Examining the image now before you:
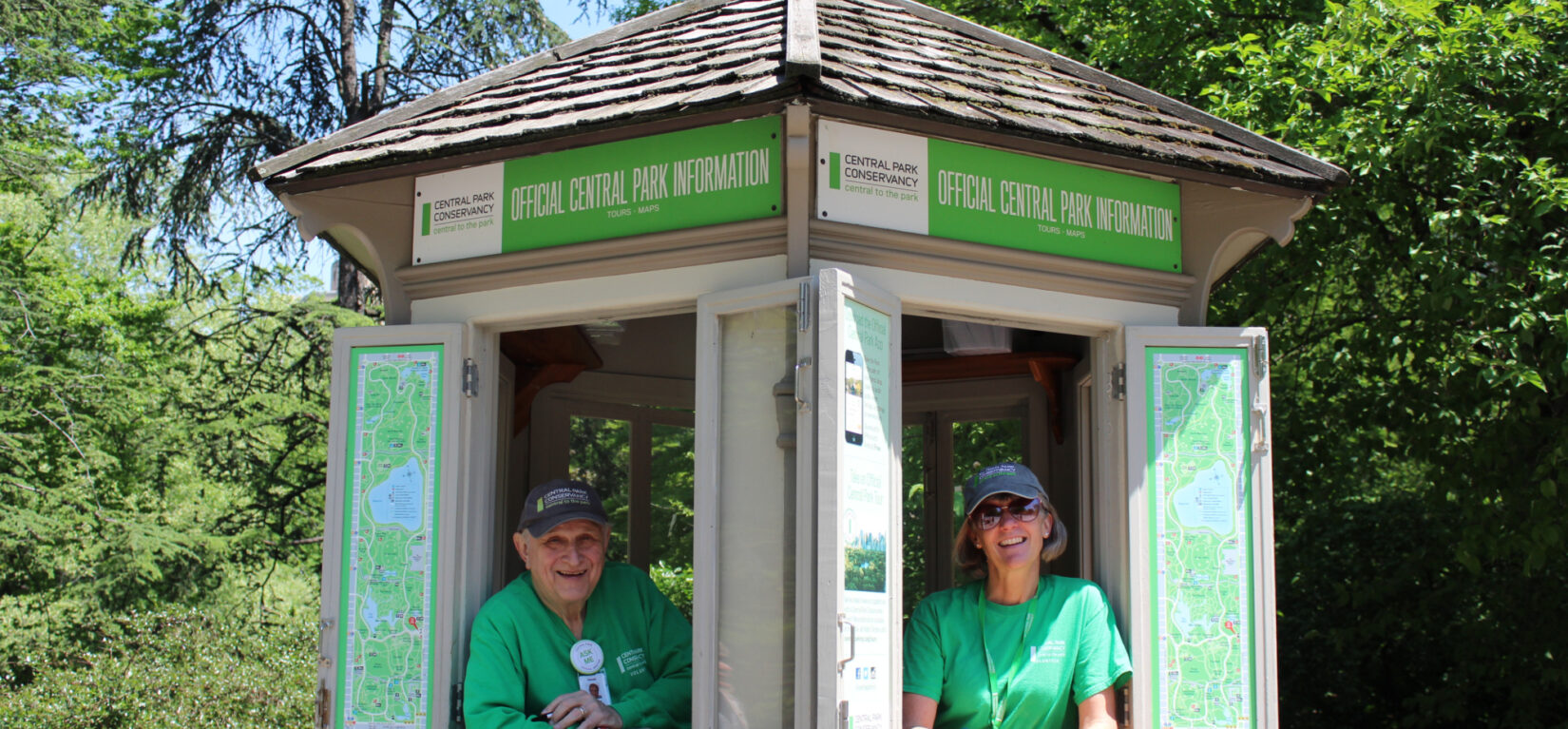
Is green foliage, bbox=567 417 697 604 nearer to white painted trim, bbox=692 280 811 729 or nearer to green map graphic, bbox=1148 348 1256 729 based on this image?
white painted trim, bbox=692 280 811 729

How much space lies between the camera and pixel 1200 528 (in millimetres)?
4398

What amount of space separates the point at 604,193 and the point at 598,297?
338 millimetres

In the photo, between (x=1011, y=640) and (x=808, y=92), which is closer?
(x=808, y=92)

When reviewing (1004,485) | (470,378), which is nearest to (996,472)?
(1004,485)

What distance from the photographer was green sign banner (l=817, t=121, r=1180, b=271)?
13.5 feet

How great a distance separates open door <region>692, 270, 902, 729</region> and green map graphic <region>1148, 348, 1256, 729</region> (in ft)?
3.07

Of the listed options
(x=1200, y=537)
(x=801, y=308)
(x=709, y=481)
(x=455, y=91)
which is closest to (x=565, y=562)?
(x=709, y=481)

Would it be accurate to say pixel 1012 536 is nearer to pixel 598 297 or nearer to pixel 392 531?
pixel 598 297

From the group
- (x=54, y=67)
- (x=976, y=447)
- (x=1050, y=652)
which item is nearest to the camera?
(x=1050, y=652)

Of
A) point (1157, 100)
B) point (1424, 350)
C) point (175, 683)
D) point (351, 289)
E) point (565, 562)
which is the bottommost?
point (175, 683)

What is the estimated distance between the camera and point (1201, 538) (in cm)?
439

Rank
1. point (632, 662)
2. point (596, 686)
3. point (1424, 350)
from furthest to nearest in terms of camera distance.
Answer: point (1424, 350) → point (632, 662) → point (596, 686)

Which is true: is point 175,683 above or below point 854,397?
below

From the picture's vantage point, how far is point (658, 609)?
4.95m
